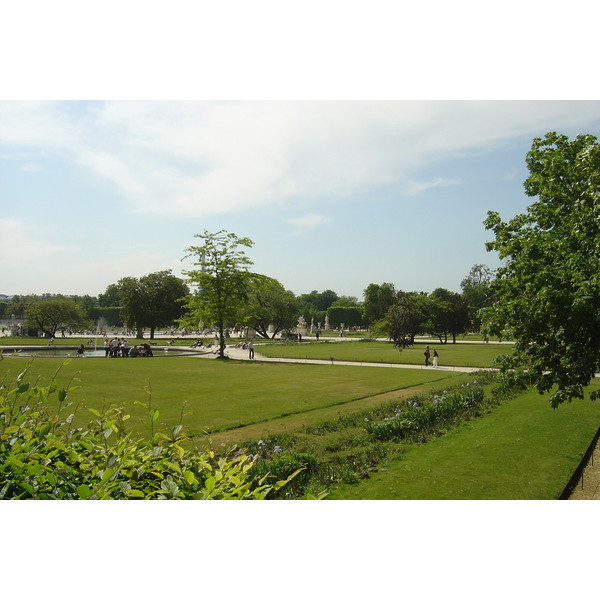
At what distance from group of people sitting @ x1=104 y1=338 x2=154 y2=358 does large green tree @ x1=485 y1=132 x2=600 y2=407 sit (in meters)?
21.5

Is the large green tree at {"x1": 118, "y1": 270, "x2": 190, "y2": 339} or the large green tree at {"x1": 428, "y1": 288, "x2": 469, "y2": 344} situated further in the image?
the large green tree at {"x1": 428, "y1": 288, "x2": 469, "y2": 344}

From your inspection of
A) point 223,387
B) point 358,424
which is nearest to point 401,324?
point 223,387

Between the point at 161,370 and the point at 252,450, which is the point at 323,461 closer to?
the point at 252,450

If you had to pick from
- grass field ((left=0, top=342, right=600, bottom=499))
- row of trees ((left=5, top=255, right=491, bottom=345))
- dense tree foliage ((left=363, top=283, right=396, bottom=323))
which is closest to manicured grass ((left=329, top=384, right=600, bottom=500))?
grass field ((left=0, top=342, right=600, bottom=499))

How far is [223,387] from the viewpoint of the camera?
15.6 metres

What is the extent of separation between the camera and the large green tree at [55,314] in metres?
29.5

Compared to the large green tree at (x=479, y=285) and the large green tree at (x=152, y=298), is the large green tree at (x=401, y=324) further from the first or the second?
the large green tree at (x=152, y=298)

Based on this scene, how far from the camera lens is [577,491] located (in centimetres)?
675

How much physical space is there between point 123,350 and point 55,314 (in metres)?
8.64

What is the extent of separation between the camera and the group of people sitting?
24891mm

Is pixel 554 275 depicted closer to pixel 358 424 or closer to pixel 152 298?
pixel 358 424

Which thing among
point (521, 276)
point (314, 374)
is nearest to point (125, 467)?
point (521, 276)

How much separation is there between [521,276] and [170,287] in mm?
28525

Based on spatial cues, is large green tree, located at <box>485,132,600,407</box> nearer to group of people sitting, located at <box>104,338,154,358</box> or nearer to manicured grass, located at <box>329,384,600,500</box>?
manicured grass, located at <box>329,384,600,500</box>
